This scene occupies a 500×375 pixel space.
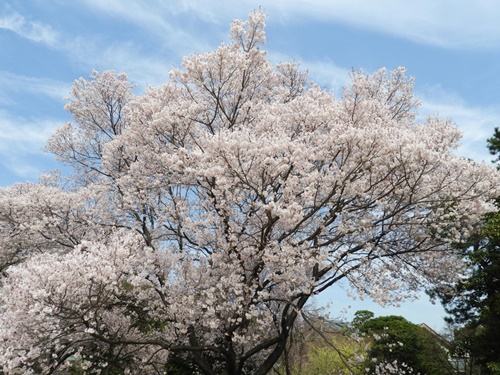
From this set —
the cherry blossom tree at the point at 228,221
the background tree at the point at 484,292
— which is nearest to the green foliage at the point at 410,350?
the background tree at the point at 484,292

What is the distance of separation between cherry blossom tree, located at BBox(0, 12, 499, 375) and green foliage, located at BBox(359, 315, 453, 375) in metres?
6.10

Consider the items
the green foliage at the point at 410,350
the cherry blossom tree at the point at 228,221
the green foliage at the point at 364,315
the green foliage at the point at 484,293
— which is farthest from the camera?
the green foliage at the point at 364,315

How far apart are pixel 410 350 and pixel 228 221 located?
13192mm

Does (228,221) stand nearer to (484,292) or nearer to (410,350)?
(484,292)

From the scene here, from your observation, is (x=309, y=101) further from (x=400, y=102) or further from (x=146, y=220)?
(x=400, y=102)

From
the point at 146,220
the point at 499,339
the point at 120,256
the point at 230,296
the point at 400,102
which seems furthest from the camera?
the point at 400,102

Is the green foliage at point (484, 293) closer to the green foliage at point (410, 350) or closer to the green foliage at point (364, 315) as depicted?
the green foliage at point (410, 350)

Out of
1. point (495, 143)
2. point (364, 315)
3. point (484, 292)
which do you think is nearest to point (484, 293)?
point (484, 292)

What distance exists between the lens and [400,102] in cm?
2106

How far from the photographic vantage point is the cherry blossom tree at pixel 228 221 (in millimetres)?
10672

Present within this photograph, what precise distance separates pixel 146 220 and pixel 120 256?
5.79m

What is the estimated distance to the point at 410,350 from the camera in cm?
2086

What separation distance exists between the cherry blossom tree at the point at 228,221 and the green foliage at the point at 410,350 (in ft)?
20.0

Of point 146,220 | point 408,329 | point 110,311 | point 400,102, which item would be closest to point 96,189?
point 146,220
